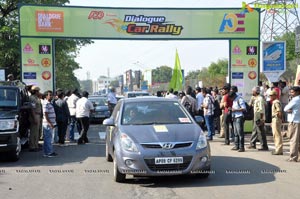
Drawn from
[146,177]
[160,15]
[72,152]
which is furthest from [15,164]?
[160,15]

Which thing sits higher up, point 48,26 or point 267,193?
point 48,26

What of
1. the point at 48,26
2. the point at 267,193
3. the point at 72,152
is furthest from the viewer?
the point at 48,26

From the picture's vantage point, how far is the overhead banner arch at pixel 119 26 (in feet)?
58.2

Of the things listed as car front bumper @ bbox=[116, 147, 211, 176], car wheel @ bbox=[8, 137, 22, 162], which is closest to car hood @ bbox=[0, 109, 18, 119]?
car wheel @ bbox=[8, 137, 22, 162]

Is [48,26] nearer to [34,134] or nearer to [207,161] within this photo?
[34,134]

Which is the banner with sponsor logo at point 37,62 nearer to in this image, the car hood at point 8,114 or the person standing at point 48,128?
the person standing at point 48,128

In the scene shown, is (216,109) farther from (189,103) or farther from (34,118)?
(34,118)

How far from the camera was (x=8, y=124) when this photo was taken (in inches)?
435

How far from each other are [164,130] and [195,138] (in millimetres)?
608

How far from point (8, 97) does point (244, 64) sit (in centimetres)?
Answer: 1011

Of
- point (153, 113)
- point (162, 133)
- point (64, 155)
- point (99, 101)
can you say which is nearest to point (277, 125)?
A: point (153, 113)

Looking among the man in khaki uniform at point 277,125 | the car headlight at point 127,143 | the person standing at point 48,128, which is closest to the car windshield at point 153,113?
the car headlight at point 127,143

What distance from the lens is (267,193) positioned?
7.59 metres

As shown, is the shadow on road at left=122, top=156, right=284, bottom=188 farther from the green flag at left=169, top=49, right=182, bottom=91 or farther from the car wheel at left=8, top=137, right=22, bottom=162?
the green flag at left=169, top=49, right=182, bottom=91
